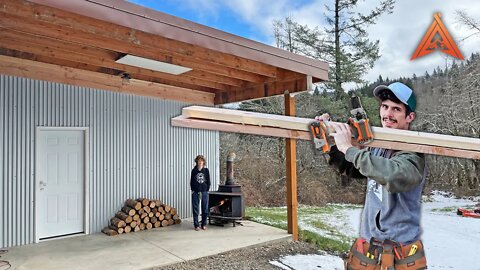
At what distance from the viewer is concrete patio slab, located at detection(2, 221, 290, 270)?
3.76 meters

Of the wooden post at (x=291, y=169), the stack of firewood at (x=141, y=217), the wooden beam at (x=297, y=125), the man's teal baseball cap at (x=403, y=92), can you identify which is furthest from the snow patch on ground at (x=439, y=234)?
the stack of firewood at (x=141, y=217)

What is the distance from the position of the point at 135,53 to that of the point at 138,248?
2565mm

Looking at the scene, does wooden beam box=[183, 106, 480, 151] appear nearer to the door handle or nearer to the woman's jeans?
the woman's jeans

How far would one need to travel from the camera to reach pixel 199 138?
21.1 ft

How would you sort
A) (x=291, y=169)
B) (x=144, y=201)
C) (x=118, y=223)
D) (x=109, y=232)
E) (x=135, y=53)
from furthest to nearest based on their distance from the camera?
1. (x=144, y=201)
2. (x=118, y=223)
3. (x=109, y=232)
4. (x=291, y=169)
5. (x=135, y=53)

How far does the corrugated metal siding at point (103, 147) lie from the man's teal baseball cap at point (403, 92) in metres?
4.88

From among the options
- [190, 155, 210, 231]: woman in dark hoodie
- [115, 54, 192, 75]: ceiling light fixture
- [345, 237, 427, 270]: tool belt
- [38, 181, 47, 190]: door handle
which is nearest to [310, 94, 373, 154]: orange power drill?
[345, 237, 427, 270]: tool belt

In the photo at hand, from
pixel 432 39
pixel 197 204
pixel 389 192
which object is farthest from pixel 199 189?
pixel 389 192

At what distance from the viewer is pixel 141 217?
5281 millimetres

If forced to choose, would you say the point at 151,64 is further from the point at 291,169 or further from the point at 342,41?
the point at 342,41

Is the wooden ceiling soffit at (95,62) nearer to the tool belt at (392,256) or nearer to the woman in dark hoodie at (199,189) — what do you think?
the woman in dark hoodie at (199,189)

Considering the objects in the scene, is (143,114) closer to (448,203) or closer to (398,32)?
(398,32)

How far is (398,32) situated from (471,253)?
490cm

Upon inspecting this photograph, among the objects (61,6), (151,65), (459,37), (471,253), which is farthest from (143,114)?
(459,37)
